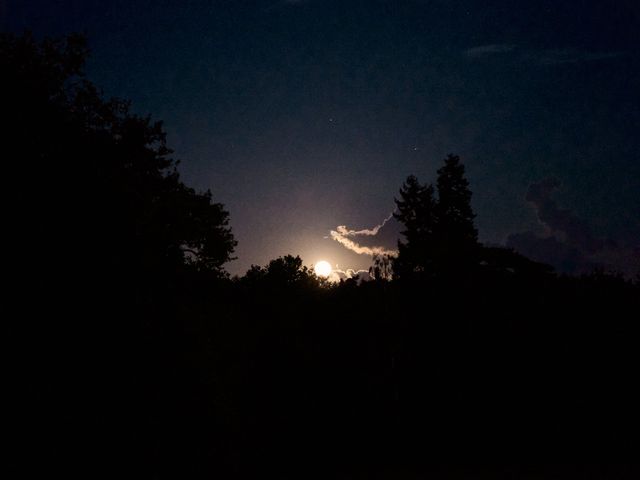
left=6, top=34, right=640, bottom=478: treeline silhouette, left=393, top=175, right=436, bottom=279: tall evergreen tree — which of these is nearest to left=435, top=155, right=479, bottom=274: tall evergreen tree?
left=393, top=175, right=436, bottom=279: tall evergreen tree

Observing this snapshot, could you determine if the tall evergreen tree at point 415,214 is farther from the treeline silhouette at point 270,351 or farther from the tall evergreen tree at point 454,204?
the treeline silhouette at point 270,351

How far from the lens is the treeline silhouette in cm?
691

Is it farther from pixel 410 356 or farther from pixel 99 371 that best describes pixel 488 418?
pixel 99 371

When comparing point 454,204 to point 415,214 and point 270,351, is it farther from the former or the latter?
point 270,351

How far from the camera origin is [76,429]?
6480 mm

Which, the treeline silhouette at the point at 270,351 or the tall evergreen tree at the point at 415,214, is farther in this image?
the tall evergreen tree at the point at 415,214

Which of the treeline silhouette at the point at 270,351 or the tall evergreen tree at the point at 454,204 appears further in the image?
the tall evergreen tree at the point at 454,204

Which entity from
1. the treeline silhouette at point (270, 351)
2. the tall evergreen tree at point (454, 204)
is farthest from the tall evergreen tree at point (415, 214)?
the treeline silhouette at point (270, 351)

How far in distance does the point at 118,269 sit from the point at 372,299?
27.1 feet

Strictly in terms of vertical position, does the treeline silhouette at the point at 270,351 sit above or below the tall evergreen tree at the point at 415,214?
below

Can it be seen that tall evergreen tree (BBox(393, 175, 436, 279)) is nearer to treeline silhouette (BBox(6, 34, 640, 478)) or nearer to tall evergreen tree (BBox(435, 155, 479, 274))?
tall evergreen tree (BBox(435, 155, 479, 274))

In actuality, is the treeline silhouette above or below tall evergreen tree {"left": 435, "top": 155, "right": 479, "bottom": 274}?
below

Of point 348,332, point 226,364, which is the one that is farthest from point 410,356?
point 226,364

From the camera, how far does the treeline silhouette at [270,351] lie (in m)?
6.91
